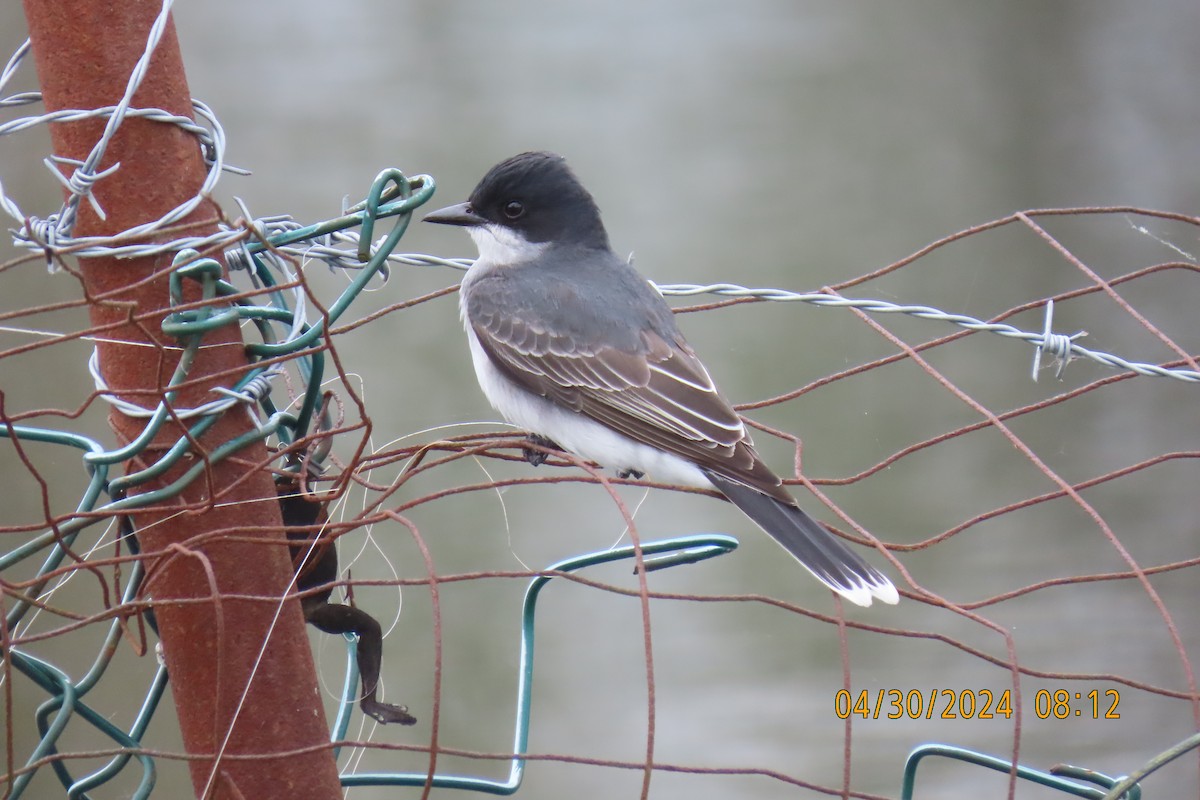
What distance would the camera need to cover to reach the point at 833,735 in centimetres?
588

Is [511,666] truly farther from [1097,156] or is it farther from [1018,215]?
[1097,156]

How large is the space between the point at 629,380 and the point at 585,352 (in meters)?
0.16

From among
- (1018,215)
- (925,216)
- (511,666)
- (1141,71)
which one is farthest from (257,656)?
(1141,71)

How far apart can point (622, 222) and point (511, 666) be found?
3.05m

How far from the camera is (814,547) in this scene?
2805 mm

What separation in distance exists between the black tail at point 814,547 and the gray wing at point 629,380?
0.06 m

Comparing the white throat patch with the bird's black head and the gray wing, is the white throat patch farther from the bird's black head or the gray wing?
the gray wing

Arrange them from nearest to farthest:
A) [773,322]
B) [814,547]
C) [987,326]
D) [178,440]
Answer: [178,440] < [987,326] < [814,547] < [773,322]

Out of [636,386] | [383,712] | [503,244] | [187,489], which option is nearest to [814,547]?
[636,386]

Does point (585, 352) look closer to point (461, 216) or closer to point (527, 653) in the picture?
point (461, 216)

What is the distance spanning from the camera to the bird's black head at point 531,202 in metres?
3.75

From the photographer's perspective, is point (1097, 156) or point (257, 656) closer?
point (257, 656)

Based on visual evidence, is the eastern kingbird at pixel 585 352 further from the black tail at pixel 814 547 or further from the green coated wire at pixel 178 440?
the green coated wire at pixel 178 440
